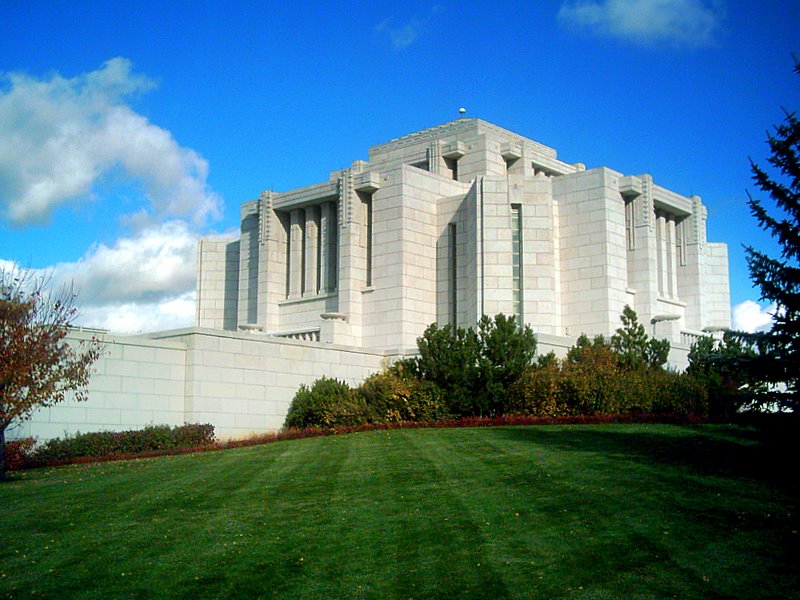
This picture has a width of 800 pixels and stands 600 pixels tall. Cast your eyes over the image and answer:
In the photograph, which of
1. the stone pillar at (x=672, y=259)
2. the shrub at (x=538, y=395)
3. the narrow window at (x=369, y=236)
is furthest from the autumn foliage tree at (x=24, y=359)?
the stone pillar at (x=672, y=259)

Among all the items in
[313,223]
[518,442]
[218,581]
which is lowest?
[218,581]

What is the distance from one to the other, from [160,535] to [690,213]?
140ft

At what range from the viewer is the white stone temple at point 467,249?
41.3m

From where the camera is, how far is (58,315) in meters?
21.8

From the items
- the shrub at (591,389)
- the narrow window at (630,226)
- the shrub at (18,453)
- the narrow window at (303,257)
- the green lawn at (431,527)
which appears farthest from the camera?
the narrow window at (303,257)

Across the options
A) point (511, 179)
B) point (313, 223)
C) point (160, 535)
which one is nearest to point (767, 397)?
point (160, 535)

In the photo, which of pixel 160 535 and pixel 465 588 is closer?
pixel 465 588

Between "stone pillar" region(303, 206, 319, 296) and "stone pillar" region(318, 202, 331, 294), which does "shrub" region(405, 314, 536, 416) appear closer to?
"stone pillar" region(318, 202, 331, 294)

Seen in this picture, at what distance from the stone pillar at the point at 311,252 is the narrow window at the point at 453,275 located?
769cm

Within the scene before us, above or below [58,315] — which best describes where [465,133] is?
above

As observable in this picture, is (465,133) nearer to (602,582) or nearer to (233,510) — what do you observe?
(233,510)

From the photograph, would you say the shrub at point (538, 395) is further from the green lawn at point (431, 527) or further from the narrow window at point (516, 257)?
the narrow window at point (516, 257)

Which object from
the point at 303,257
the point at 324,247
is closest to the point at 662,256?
the point at 324,247

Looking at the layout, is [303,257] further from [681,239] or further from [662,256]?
[681,239]
